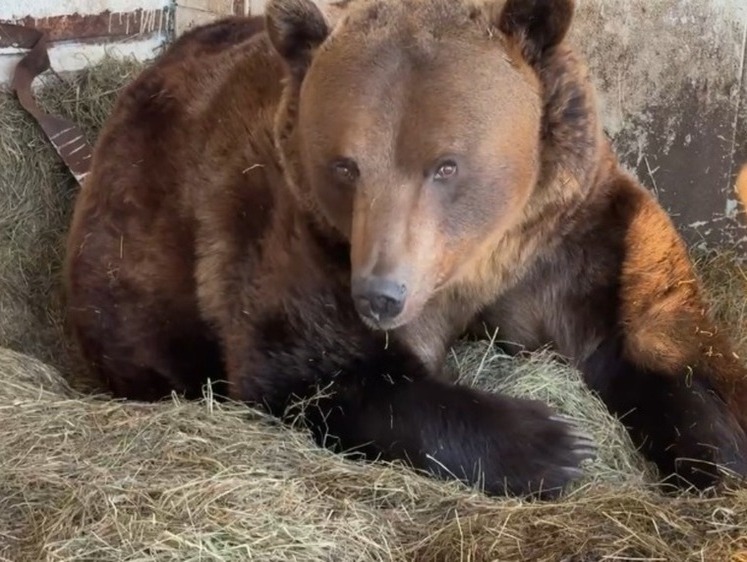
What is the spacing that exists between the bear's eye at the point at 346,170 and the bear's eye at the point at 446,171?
0.23 meters

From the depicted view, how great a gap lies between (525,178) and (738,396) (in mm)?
1101

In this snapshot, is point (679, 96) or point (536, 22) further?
point (679, 96)

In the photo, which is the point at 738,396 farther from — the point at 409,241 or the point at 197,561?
the point at 197,561

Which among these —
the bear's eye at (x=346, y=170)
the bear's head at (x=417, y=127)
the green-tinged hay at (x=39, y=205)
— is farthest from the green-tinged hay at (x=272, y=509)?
the green-tinged hay at (x=39, y=205)

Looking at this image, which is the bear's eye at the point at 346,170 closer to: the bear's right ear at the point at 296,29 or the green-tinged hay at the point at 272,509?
the bear's right ear at the point at 296,29

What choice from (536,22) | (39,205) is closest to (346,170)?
(536,22)

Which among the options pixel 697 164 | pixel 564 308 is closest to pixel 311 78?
pixel 564 308

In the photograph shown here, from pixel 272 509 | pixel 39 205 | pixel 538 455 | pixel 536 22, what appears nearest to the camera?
pixel 272 509

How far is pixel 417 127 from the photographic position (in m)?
3.49

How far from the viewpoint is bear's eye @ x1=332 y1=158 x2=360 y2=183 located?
11.7ft

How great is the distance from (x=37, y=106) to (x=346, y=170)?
10.2 feet

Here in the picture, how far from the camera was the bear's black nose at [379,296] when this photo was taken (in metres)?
3.30

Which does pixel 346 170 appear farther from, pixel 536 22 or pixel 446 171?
pixel 536 22

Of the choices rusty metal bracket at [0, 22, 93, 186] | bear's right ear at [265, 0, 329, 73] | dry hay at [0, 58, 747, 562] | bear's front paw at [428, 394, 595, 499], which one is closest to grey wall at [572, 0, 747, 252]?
dry hay at [0, 58, 747, 562]
